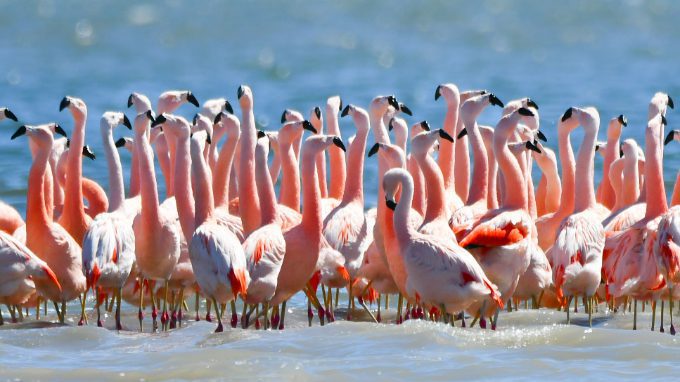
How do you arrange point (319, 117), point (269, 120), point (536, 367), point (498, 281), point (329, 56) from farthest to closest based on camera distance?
point (329, 56)
point (269, 120)
point (319, 117)
point (498, 281)
point (536, 367)

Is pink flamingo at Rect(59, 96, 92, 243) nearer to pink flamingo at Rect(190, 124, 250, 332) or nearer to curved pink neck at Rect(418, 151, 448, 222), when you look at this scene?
pink flamingo at Rect(190, 124, 250, 332)

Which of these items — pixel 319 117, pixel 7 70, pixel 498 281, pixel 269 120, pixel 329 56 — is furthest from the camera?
pixel 329 56

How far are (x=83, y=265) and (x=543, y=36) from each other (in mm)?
27785

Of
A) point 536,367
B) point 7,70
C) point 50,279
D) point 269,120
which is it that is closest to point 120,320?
point 50,279

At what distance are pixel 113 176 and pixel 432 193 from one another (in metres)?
2.05

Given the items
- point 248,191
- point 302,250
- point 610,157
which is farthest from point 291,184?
point 610,157

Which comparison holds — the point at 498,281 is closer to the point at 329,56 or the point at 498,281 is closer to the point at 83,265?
the point at 83,265

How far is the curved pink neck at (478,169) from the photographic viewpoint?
990 centimetres

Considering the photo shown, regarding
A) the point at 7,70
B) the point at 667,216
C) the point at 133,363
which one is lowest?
the point at 133,363

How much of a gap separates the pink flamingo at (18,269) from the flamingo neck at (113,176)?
28.5 inches

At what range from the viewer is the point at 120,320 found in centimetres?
977

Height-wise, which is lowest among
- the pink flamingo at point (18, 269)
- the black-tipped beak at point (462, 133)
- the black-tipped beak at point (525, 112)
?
the pink flamingo at point (18, 269)

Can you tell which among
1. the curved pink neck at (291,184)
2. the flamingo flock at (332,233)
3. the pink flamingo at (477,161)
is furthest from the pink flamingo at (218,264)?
the pink flamingo at (477,161)

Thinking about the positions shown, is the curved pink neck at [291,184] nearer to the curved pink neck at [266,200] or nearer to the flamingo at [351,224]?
the flamingo at [351,224]
